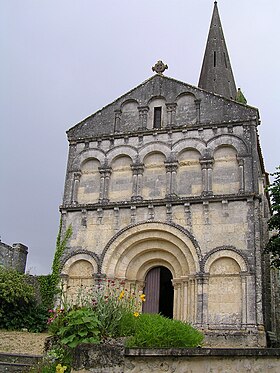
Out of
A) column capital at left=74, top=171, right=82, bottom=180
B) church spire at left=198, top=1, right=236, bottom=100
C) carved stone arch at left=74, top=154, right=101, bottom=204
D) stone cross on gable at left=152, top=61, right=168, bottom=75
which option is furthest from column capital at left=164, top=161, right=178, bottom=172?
church spire at left=198, top=1, right=236, bottom=100

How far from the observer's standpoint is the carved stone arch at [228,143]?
2103cm

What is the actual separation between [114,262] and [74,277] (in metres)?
2.00

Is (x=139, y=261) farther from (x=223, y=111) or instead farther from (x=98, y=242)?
(x=223, y=111)

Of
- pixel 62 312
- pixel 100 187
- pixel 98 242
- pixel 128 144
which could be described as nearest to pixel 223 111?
pixel 128 144

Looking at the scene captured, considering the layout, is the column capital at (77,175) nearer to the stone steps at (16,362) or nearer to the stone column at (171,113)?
the stone column at (171,113)

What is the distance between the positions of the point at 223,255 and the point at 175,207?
2974mm

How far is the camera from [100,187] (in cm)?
2248

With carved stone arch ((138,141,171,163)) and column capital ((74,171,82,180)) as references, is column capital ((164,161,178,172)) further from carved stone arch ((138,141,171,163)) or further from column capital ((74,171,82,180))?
column capital ((74,171,82,180))

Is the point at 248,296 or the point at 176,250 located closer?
the point at 248,296

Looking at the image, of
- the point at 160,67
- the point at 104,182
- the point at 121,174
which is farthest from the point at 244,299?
the point at 160,67

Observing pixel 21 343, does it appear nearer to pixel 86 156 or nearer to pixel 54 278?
pixel 54 278

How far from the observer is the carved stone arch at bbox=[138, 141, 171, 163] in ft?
72.4

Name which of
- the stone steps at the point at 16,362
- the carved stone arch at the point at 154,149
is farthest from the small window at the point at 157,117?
the stone steps at the point at 16,362

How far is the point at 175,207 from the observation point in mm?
20781
